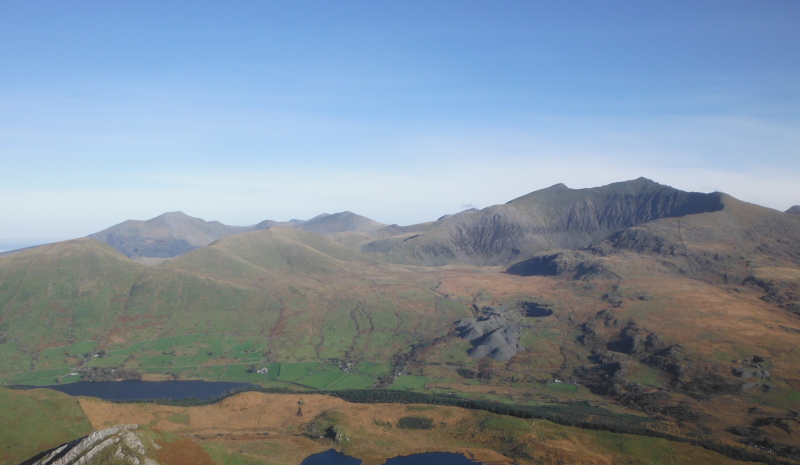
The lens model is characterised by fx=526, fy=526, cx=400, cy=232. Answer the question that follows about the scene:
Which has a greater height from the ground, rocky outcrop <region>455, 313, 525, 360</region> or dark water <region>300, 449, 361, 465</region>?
rocky outcrop <region>455, 313, 525, 360</region>

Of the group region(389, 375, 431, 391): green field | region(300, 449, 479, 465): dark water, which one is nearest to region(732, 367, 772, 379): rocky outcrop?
region(389, 375, 431, 391): green field

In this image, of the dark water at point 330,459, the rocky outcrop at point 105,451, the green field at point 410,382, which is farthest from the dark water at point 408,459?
the green field at point 410,382

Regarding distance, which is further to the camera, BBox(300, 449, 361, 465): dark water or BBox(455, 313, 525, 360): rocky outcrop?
BBox(455, 313, 525, 360): rocky outcrop

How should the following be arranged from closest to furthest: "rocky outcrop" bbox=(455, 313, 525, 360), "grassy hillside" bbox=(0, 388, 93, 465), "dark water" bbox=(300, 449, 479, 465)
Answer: "grassy hillside" bbox=(0, 388, 93, 465) < "dark water" bbox=(300, 449, 479, 465) < "rocky outcrop" bbox=(455, 313, 525, 360)

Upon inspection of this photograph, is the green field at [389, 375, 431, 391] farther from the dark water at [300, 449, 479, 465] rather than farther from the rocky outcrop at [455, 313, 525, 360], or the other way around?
the dark water at [300, 449, 479, 465]

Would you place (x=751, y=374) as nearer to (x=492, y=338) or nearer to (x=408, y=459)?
(x=492, y=338)

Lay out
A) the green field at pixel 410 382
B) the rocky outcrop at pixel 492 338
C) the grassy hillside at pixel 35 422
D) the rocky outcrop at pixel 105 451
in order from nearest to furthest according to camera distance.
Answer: the rocky outcrop at pixel 105 451 < the grassy hillside at pixel 35 422 < the green field at pixel 410 382 < the rocky outcrop at pixel 492 338

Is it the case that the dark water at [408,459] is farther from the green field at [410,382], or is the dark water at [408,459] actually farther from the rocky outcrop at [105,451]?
the green field at [410,382]
